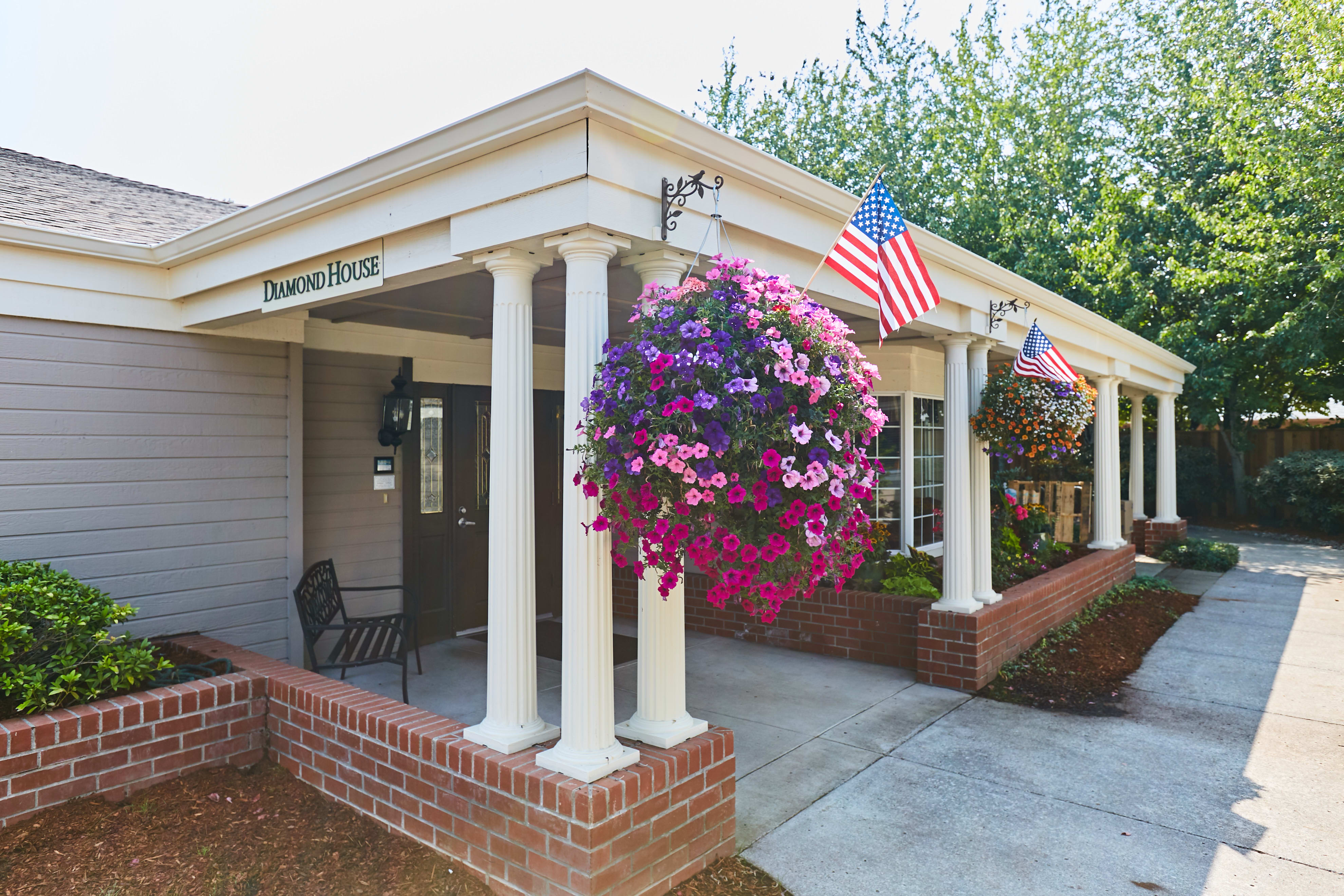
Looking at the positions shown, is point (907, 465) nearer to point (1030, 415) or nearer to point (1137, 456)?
point (1030, 415)

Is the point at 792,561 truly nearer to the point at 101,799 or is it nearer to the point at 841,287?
the point at 841,287

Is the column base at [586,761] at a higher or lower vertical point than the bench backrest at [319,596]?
lower

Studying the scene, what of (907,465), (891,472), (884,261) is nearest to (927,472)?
(907,465)

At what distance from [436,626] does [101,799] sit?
301cm

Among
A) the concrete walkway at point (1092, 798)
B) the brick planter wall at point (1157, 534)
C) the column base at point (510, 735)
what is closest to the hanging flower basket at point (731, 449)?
the column base at point (510, 735)

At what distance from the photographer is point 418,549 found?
20.4ft

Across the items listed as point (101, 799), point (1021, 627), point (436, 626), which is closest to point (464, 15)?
point (436, 626)

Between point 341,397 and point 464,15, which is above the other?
point 464,15

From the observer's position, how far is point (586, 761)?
280cm

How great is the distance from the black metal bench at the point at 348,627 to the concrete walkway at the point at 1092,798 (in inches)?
87.4

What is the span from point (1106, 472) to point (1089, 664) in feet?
12.1

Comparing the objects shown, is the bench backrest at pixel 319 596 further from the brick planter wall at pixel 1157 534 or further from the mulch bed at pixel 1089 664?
the brick planter wall at pixel 1157 534

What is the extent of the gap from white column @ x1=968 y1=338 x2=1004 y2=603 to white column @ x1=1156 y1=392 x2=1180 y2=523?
292 inches

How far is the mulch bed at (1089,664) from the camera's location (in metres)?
5.24
